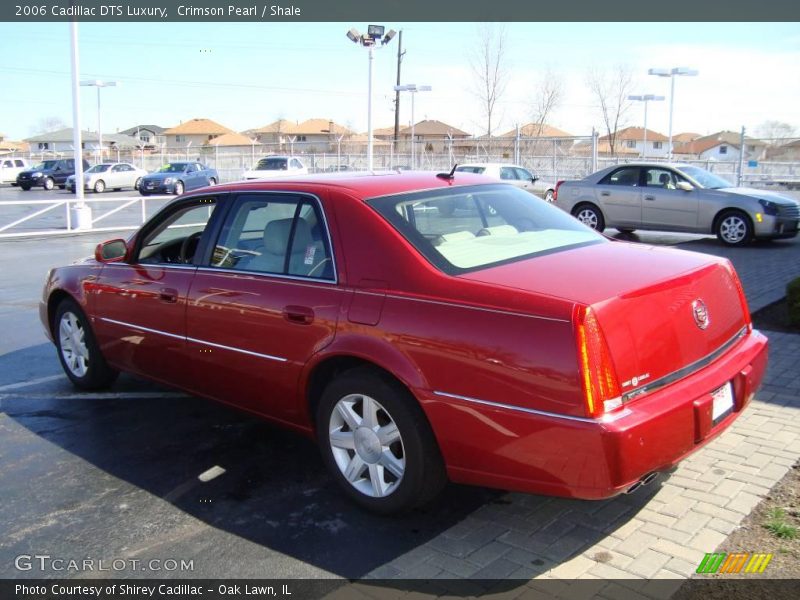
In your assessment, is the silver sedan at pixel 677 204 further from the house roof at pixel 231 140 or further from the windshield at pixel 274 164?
the house roof at pixel 231 140

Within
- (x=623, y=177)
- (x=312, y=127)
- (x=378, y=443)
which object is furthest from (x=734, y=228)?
(x=312, y=127)

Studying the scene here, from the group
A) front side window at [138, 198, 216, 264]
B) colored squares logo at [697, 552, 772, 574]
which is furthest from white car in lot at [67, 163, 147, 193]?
colored squares logo at [697, 552, 772, 574]

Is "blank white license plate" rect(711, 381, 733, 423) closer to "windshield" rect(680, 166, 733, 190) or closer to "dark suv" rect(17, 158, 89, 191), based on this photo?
"windshield" rect(680, 166, 733, 190)

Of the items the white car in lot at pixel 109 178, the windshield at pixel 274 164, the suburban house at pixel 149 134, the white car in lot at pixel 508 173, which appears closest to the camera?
the white car in lot at pixel 508 173

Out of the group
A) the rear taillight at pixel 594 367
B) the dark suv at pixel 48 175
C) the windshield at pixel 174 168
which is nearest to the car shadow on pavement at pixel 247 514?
the rear taillight at pixel 594 367

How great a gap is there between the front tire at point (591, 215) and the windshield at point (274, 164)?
2077 cm

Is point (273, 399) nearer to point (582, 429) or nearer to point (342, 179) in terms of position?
point (342, 179)

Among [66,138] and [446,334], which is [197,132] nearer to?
[66,138]

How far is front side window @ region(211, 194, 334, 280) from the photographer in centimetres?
408

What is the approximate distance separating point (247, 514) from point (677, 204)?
41.9ft

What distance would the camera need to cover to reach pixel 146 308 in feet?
16.5

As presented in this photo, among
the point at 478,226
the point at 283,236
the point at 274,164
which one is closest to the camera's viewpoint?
the point at 478,226

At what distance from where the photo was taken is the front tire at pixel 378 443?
352cm

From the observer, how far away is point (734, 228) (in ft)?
46.1
